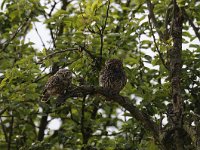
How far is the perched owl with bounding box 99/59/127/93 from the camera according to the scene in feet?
16.6

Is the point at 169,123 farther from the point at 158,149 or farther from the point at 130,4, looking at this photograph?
the point at 130,4

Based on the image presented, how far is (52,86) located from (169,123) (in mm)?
1318

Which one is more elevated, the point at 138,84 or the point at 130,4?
the point at 130,4

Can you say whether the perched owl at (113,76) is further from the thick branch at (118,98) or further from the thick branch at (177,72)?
the thick branch at (177,72)

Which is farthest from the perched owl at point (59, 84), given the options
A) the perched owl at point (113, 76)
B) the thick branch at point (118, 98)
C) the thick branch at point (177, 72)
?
the thick branch at point (177, 72)

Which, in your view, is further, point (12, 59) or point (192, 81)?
point (12, 59)

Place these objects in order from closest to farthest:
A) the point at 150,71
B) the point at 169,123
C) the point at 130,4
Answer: the point at 169,123 < the point at 150,71 < the point at 130,4

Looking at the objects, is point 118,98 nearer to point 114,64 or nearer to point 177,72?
point 114,64

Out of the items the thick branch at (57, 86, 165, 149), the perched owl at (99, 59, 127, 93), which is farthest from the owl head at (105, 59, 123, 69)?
the thick branch at (57, 86, 165, 149)

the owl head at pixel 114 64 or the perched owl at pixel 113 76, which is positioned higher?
the owl head at pixel 114 64

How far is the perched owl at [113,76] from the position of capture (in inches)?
199

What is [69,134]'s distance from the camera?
730 centimetres

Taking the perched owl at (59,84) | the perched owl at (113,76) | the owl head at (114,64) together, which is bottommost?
the perched owl at (59,84)

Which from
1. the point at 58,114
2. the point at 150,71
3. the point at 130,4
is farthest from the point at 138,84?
the point at 130,4
